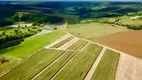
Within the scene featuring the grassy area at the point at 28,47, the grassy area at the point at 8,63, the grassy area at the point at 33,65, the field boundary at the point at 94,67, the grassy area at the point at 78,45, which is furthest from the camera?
the grassy area at the point at 78,45

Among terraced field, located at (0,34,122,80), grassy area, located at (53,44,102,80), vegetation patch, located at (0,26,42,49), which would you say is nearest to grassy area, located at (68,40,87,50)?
terraced field, located at (0,34,122,80)

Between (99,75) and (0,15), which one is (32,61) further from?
(0,15)

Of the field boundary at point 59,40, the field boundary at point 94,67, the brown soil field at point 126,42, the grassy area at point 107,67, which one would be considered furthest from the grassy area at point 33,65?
the brown soil field at point 126,42

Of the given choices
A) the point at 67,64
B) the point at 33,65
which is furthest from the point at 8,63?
the point at 67,64

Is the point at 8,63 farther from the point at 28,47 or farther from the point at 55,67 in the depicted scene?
the point at 28,47

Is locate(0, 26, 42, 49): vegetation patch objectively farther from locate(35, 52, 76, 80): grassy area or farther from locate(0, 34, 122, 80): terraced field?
locate(35, 52, 76, 80): grassy area

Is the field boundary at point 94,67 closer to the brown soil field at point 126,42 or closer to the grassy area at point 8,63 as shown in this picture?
the brown soil field at point 126,42
